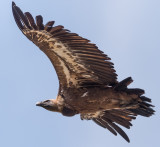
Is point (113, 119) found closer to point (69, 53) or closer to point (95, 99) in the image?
point (95, 99)

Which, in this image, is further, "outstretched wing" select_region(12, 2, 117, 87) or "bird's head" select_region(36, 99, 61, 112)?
"bird's head" select_region(36, 99, 61, 112)

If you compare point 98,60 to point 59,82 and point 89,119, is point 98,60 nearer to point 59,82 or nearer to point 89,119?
point 59,82

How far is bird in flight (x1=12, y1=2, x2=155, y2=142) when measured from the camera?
44.3ft

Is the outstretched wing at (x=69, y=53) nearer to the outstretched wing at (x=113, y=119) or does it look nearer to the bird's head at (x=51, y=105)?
the bird's head at (x=51, y=105)

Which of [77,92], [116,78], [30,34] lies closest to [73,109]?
[77,92]

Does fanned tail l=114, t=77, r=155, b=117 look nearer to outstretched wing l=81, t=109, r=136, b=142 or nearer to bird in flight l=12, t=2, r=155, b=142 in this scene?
bird in flight l=12, t=2, r=155, b=142

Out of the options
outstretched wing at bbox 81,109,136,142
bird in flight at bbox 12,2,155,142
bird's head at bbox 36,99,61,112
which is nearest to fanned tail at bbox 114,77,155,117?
bird in flight at bbox 12,2,155,142

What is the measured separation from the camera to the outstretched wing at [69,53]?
13.4 m

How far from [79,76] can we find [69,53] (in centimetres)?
85

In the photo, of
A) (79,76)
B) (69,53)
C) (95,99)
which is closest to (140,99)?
(95,99)

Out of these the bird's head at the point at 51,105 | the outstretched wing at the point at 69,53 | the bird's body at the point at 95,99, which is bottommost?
the bird's head at the point at 51,105

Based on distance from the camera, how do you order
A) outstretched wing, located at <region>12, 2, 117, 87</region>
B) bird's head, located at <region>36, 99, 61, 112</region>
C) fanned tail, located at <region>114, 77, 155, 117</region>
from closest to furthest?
outstretched wing, located at <region>12, 2, 117, 87</region> < fanned tail, located at <region>114, 77, 155, 117</region> < bird's head, located at <region>36, 99, 61, 112</region>

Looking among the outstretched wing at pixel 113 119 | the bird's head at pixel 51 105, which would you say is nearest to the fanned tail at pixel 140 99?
the outstretched wing at pixel 113 119

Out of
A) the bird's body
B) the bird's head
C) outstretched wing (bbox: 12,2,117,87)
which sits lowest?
the bird's head
